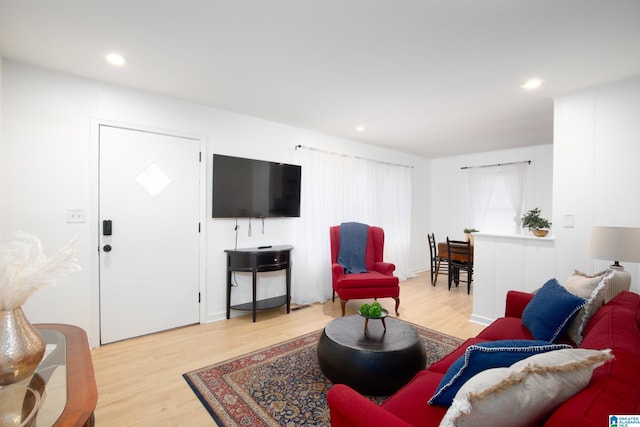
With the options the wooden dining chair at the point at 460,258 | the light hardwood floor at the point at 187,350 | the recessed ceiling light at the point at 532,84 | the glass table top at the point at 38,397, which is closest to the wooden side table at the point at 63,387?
the glass table top at the point at 38,397

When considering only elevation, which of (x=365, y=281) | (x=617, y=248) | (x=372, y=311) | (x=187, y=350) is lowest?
(x=187, y=350)

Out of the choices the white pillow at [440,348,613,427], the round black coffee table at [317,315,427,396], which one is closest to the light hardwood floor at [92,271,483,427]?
the round black coffee table at [317,315,427,396]

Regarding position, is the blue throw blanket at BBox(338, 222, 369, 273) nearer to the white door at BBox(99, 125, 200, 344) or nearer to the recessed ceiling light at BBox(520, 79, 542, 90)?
the white door at BBox(99, 125, 200, 344)

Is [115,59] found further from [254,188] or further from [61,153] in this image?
[254,188]

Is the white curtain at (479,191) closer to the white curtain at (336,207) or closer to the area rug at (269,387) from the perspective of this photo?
the white curtain at (336,207)

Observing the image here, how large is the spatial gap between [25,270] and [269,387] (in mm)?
1714

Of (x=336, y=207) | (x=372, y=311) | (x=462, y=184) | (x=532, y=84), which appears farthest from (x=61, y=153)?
(x=462, y=184)

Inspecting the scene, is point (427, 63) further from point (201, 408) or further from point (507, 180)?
point (507, 180)

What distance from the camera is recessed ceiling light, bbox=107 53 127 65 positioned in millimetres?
2350

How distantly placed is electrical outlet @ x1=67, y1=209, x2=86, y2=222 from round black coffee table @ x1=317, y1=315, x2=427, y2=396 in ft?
8.22

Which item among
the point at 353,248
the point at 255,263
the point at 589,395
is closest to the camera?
the point at 589,395

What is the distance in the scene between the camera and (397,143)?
17.2 ft

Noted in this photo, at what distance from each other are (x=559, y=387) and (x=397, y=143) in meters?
4.76

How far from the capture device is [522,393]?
0.85 meters
